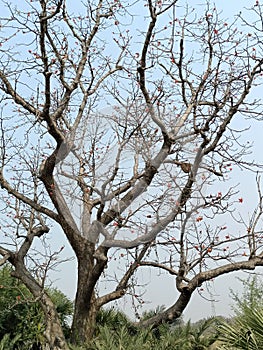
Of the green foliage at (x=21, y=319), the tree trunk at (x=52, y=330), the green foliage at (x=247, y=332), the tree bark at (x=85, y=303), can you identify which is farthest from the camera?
the green foliage at (x=21, y=319)

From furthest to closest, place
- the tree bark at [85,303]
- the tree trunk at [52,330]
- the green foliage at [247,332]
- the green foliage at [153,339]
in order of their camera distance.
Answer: the tree bark at [85,303], the tree trunk at [52,330], the green foliage at [153,339], the green foliage at [247,332]

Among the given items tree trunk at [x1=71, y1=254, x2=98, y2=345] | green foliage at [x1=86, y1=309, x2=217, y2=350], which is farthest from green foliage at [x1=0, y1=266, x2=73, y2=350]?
green foliage at [x1=86, y1=309, x2=217, y2=350]

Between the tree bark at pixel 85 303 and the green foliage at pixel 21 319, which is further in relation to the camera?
the green foliage at pixel 21 319

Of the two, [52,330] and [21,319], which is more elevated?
[21,319]

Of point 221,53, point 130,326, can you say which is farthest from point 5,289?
point 221,53

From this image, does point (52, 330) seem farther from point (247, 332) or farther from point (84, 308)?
point (247, 332)

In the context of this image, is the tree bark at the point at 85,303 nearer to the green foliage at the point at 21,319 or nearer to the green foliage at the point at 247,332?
the green foliage at the point at 21,319

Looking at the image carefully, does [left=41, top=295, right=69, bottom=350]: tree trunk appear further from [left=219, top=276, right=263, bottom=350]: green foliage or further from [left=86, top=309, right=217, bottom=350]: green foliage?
[left=219, top=276, right=263, bottom=350]: green foliage

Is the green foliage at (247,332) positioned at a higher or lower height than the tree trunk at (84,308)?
lower

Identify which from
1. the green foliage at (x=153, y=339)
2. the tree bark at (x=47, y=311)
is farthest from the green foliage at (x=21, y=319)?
the green foliage at (x=153, y=339)

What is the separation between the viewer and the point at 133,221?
3.11 m

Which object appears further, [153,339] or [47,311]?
[47,311]

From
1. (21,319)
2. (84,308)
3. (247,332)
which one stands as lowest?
(247,332)

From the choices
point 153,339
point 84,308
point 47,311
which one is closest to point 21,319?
point 47,311
